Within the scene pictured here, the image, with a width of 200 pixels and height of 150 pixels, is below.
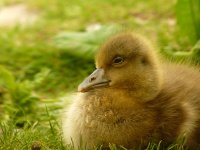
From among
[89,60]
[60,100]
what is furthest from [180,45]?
[60,100]

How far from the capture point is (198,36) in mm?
4879

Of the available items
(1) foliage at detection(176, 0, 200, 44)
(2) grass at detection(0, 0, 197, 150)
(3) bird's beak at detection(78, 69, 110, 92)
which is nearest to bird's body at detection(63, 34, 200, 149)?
(3) bird's beak at detection(78, 69, 110, 92)

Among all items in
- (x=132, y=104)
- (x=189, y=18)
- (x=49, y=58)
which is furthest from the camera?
(x=49, y=58)

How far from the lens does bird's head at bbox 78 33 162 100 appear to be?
10.9 feet

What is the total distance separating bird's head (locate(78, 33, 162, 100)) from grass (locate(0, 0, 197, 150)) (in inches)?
13.0

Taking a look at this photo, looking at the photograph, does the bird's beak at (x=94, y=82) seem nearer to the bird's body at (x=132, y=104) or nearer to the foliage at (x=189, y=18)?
the bird's body at (x=132, y=104)

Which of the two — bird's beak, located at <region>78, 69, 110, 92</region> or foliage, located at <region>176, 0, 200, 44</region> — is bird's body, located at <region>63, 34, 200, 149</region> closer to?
bird's beak, located at <region>78, 69, 110, 92</region>

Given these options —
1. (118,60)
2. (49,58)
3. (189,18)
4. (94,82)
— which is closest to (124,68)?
(118,60)

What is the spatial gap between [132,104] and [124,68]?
200 millimetres

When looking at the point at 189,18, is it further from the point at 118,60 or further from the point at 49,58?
the point at 118,60

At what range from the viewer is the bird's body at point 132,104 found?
3.21 m

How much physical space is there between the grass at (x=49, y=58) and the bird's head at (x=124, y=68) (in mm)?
331

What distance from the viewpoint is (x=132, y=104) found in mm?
3256

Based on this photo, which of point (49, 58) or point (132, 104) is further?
point (49, 58)
